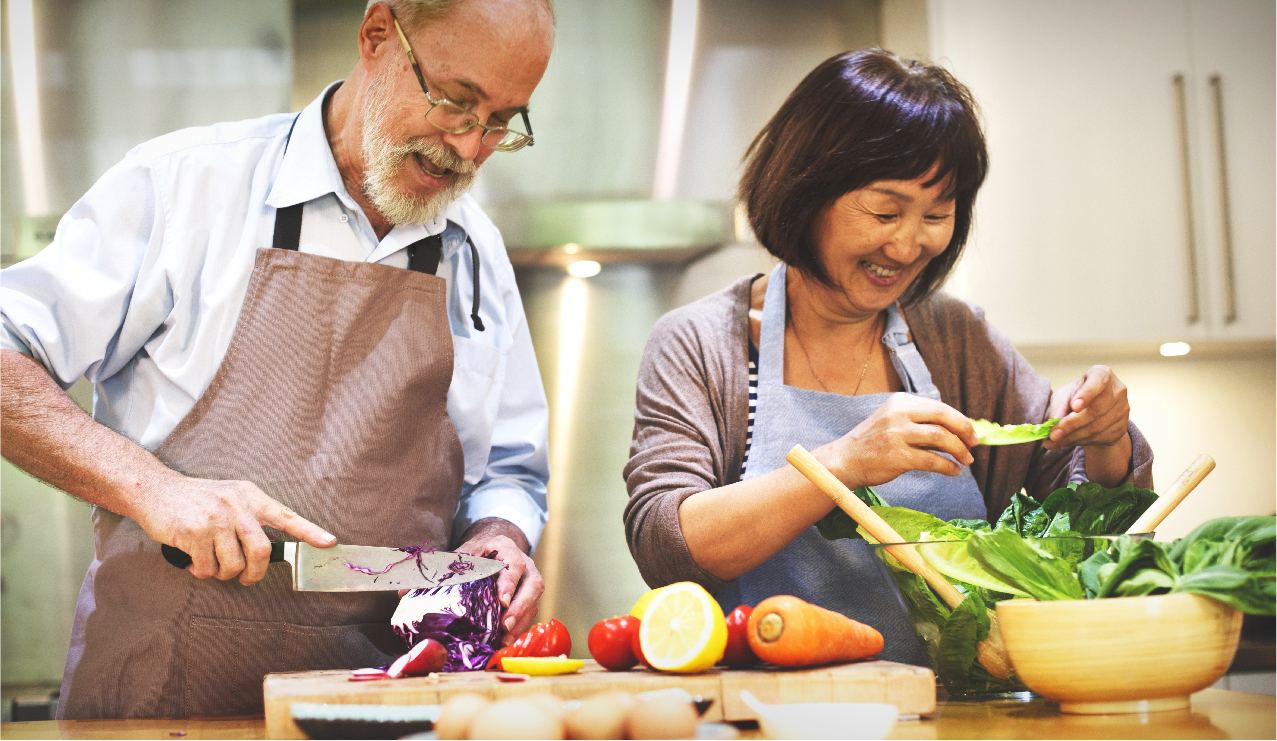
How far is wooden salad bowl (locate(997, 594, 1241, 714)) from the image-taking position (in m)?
0.91

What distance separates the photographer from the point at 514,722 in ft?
2.59

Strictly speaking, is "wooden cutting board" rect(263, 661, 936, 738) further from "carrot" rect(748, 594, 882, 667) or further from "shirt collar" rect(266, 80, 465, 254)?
"shirt collar" rect(266, 80, 465, 254)

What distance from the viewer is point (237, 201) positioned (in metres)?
1.47

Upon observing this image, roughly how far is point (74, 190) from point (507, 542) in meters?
1.74

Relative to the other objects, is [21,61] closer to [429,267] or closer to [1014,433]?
[429,267]

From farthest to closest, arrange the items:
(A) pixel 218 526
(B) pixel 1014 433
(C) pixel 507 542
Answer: (C) pixel 507 542 → (B) pixel 1014 433 → (A) pixel 218 526

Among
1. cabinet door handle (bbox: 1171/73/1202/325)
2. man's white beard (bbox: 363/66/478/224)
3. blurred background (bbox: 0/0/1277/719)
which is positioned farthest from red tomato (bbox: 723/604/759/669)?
cabinet door handle (bbox: 1171/73/1202/325)

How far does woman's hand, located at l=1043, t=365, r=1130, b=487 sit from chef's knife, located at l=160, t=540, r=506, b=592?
0.83 meters

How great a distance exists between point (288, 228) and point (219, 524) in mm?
482

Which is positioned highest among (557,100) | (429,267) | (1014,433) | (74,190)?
(557,100)

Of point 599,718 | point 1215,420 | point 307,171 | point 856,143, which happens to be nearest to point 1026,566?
point 599,718

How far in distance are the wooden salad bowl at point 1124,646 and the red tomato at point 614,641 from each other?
1.35 feet

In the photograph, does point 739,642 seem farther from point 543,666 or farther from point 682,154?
point 682,154

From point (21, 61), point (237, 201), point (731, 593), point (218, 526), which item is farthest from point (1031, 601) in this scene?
point (21, 61)
